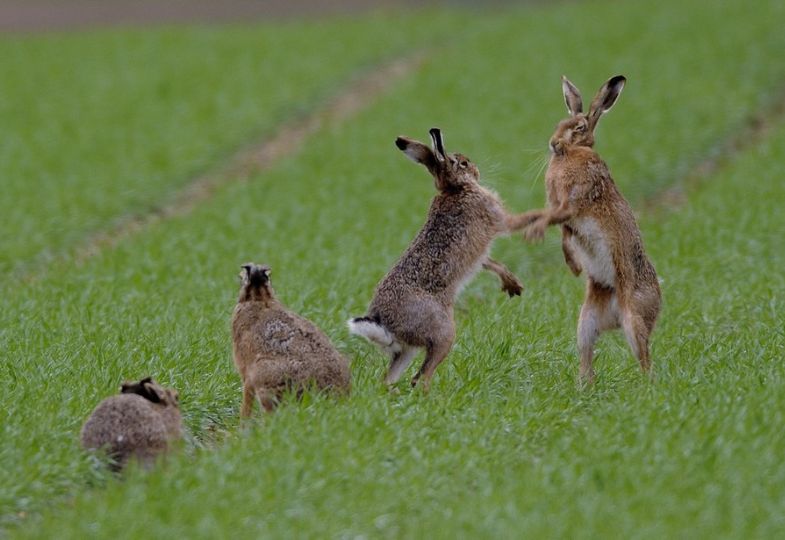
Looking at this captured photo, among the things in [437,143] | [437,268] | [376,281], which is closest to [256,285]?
[437,268]

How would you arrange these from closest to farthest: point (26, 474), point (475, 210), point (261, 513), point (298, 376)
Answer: point (261, 513) < point (26, 474) < point (298, 376) < point (475, 210)

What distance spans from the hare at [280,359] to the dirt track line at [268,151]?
21.9ft

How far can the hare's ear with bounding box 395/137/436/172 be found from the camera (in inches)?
349

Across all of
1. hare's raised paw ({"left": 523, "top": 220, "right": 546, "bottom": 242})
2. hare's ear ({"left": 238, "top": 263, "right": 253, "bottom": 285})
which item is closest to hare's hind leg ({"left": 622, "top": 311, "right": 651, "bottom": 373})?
hare's raised paw ({"left": 523, "top": 220, "right": 546, "bottom": 242})

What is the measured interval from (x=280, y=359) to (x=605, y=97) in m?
3.41

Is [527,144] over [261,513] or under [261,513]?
over

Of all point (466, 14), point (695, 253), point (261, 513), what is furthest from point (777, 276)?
point (466, 14)

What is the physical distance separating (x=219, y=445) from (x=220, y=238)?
6871 millimetres

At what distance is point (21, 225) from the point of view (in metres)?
15.6

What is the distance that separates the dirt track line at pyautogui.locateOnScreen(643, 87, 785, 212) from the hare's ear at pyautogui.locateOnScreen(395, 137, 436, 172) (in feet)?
26.3

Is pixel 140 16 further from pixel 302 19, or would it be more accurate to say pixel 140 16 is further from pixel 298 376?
pixel 298 376

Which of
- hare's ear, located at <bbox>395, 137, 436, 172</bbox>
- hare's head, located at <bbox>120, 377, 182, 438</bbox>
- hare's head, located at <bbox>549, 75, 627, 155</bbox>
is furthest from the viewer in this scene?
hare's head, located at <bbox>549, 75, 627, 155</bbox>

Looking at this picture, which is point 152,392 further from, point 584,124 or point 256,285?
point 584,124

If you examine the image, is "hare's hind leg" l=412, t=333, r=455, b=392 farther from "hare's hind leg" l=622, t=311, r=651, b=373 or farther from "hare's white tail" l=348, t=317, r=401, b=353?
"hare's hind leg" l=622, t=311, r=651, b=373
